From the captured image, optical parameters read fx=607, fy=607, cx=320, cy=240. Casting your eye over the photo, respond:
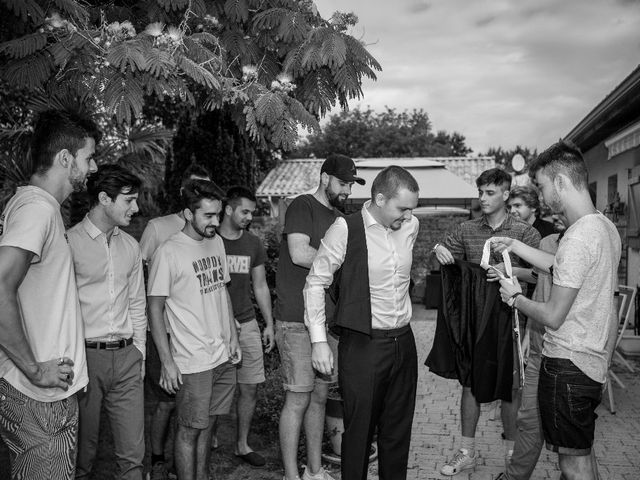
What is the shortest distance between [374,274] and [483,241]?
155 cm

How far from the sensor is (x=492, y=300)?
449 cm

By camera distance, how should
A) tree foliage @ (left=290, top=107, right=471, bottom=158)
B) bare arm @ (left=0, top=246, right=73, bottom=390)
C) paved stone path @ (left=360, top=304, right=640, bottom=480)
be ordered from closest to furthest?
bare arm @ (left=0, top=246, right=73, bottom=390) < paved stone path @ (left=360, top=304, right=640, bottom=480) < tree foliage @ (left=290, top=107, right=471, bottom=158)

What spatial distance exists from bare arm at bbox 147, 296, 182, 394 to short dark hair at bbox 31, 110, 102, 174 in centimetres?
123

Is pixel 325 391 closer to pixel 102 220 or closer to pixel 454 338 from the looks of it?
pixel 454 338

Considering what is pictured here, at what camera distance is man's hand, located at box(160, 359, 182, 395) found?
12.5 ft

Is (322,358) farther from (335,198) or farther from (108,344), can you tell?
(335,198)

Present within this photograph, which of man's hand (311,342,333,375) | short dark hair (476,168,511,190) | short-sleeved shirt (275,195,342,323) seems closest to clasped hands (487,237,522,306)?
short dark hair (476,168,511,190)

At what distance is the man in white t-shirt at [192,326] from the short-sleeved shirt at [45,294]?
101cm

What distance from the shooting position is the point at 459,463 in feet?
Result: 15.0

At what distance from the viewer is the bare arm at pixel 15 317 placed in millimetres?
2436

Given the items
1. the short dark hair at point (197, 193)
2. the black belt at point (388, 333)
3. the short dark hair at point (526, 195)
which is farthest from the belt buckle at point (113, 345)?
the short dark hair at point (526, 195)

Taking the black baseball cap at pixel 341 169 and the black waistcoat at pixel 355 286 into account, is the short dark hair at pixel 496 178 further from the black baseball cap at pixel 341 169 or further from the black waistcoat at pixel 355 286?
the black waistcoat at pixel 355 286

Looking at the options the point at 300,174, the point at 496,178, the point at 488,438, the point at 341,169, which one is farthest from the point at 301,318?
the point at 300,174

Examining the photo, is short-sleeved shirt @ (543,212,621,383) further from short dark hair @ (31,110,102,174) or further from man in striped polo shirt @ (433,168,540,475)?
short dark hair @ (31,110,102,174)
